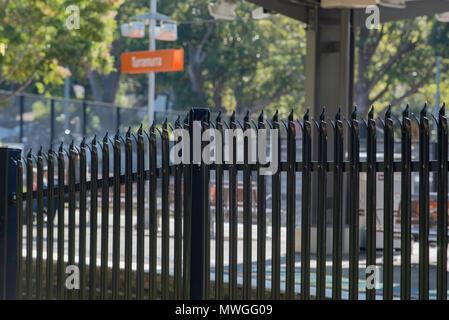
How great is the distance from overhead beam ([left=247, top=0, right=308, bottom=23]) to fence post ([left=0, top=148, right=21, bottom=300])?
5.54m

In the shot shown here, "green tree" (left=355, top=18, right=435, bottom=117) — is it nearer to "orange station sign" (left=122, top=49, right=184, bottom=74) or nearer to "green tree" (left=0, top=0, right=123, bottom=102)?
"orange station sign" (left=122, top=49, right=184, bottom=74)

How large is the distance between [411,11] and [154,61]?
1011cm

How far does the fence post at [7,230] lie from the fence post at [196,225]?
1.73 m

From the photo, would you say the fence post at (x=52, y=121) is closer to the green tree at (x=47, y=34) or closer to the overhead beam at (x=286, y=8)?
the green tree at (x=47, y=34)

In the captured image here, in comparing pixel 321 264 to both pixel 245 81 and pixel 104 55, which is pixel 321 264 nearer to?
pixel 104 55

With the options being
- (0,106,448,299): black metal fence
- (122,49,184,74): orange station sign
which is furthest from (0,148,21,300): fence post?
(122,49,184,74): orange station sign

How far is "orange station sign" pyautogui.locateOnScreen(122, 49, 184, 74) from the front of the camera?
20.8 m

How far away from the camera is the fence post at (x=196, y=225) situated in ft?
19.3

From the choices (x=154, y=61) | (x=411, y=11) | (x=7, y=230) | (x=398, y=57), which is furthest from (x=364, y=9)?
(x=398, y=57)

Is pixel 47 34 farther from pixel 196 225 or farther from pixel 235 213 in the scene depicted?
pixel 235 213

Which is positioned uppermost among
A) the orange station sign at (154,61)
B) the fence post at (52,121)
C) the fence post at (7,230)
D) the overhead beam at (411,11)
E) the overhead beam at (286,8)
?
the orange station sign at (154,61)

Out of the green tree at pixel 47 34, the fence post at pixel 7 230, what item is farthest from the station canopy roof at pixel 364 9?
the green tree at pixel 47 34
